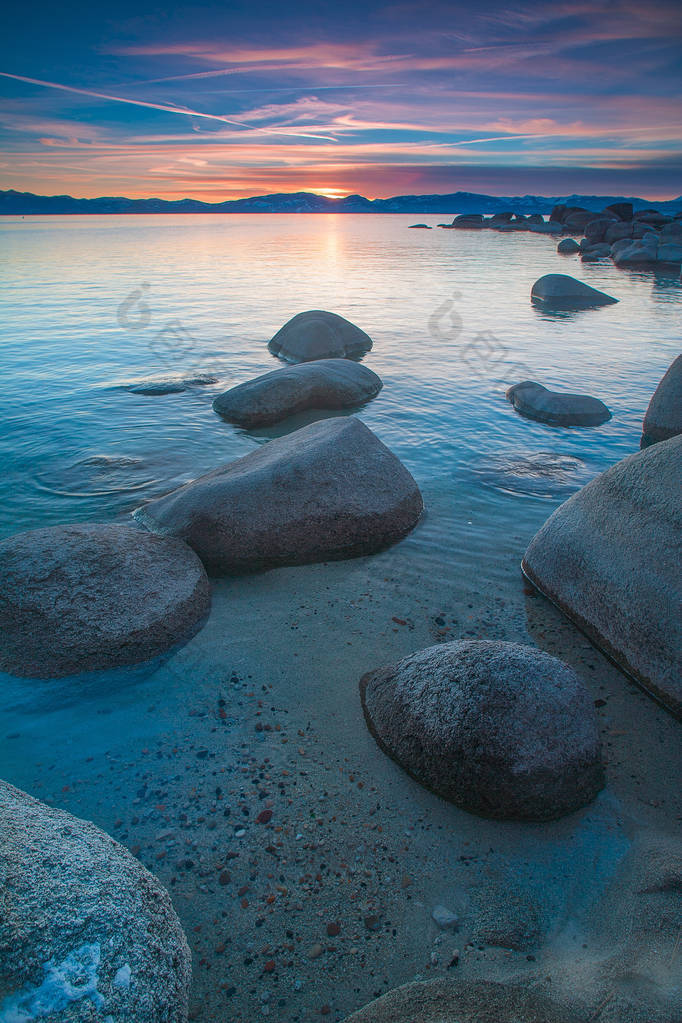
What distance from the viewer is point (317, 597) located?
5.62 metres

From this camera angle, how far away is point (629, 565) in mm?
4793

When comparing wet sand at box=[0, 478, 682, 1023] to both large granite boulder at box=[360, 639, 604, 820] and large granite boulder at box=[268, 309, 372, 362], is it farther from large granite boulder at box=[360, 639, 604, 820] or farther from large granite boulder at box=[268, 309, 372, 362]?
large granite boulder at box=[268, 309, 372, 362]

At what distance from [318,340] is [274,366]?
1266 mm

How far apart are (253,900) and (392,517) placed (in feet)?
13.4

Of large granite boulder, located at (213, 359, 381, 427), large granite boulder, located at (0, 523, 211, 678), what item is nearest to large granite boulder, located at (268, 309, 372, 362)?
large granite boulder, located at (213, 359, 381, 427)

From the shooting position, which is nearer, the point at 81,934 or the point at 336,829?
the point at 81,934

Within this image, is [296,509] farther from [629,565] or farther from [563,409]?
[563,409]

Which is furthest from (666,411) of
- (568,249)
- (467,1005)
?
(568,249)

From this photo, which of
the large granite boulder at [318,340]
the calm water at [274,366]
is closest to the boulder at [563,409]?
the calm water at [274,366]

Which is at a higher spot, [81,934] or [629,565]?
[629,565]

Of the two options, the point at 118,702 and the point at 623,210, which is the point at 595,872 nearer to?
the point at 118,702

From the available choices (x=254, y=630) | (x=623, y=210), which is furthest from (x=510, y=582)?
(x=623, y=210)

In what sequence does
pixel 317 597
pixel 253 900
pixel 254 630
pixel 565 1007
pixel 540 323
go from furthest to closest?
pixel 540 323 < pixel 317 597 < pixel 254 630 < pixel 253 900 < pixel 565 1007

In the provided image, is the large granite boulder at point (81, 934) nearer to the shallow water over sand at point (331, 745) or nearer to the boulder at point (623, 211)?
the shallow water over sand at point (331, 745)
